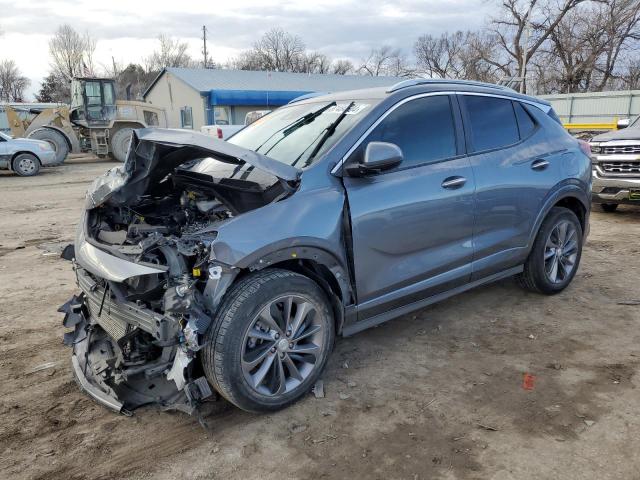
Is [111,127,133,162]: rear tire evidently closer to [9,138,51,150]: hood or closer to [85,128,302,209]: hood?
[9,138,51,150]: hood

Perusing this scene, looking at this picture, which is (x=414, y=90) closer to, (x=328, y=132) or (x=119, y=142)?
(x=328, y=132)

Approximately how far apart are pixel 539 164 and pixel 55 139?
18938mm

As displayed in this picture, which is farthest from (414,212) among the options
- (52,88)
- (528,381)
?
(52,88)

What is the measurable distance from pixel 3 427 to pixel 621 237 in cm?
759

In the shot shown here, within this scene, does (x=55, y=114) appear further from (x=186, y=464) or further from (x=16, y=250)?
(x=186, y=464)

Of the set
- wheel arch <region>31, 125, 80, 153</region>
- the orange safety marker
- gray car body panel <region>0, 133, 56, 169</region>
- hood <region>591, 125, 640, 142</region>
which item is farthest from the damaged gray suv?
wheel arch <region>31, 125, 80, 153</region>

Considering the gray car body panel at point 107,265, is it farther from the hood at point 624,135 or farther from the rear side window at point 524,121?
the hood at point 624,135

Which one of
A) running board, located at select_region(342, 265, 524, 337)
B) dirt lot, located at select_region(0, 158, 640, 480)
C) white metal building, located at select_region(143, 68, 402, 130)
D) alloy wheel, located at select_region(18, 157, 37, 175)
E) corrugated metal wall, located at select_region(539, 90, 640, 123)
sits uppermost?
white metal building, located at select_region(143, 68, 402, 130)

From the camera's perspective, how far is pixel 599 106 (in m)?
22.7

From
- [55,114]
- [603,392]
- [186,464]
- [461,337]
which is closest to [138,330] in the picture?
[186,464]

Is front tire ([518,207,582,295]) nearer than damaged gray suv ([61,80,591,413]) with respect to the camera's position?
No

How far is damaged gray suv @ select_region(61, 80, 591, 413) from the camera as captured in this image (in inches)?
108

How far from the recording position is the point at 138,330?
278 cm

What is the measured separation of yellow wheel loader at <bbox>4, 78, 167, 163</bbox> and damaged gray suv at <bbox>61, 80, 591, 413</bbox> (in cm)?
1729
